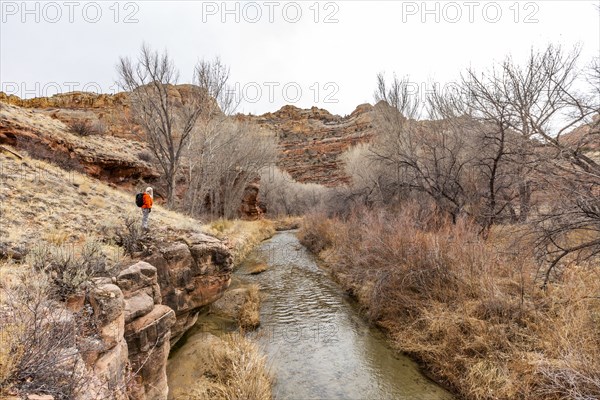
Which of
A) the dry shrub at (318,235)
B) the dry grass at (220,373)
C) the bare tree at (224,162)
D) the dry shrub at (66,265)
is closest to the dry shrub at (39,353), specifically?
the dry shrub at (66,265)

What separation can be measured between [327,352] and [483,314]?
3.18 meters

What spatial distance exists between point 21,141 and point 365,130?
192 ft

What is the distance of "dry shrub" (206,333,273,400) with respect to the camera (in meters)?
4.25

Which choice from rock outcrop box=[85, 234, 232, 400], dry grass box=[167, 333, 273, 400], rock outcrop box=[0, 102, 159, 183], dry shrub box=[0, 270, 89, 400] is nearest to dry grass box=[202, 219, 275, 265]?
rock outcrop box=[85, 234, 232, 400]

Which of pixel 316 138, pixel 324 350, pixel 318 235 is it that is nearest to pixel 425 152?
pixel 318 235

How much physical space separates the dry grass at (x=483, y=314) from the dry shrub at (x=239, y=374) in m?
3.05

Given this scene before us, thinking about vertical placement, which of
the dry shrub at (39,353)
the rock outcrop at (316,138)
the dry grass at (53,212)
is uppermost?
the rock outcrop at (316,138)

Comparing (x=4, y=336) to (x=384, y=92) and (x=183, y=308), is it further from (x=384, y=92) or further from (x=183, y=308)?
(x=384, y=92)

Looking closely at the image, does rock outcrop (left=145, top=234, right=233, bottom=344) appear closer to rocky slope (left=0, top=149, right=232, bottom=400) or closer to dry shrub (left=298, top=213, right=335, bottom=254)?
rocky slope (left=0, top=149, right=232, bottom=400)

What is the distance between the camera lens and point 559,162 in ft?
17.1

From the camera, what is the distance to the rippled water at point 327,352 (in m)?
4.89

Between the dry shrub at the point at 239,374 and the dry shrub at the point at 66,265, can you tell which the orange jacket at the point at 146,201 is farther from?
the dry shrub at the point at 239,374

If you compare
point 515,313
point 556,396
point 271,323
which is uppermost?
point 515,313

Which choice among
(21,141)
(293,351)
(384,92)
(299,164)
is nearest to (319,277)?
(293,351)
